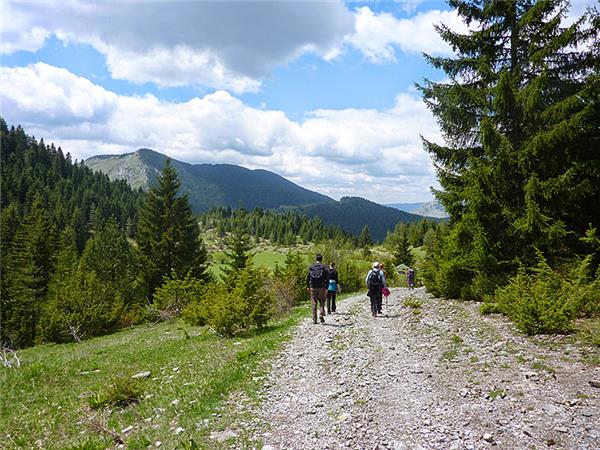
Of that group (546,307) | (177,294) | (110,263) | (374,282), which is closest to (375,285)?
(374,282)

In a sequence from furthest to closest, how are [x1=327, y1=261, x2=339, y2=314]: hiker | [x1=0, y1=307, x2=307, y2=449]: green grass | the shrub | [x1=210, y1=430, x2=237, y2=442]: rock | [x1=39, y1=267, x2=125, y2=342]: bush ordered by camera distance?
[x1=39, y1=267, x2=125, y2=342]: bush → [x1=327, y1=261, x2=339, y2=314]: hiker → the shrub → [x1=0, y1=307, x2=307, y2=449]: green grass → [x1=210, y1=430, x2=237, y2=442]: rock

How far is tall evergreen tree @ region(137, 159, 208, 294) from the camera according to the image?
142 feet

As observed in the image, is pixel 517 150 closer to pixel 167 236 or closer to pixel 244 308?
pixel 244 308

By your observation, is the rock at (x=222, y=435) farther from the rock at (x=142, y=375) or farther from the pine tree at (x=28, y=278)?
the pine tree at (x=28, y=278)

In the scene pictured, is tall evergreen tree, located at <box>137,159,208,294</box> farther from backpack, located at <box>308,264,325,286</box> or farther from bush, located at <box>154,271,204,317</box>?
backpack, located at <box>308,264,325,286</box>

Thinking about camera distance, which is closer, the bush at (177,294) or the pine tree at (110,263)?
the bush at (177,294)

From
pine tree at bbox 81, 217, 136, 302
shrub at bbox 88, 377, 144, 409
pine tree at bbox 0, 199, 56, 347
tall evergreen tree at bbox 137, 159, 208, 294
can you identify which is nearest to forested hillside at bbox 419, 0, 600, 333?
shrub at bbox 88, 377, 144, 409

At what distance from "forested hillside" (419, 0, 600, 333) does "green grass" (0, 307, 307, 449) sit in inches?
382

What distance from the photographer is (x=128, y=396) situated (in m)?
9.27

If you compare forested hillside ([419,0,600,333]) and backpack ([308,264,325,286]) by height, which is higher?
forested hillside ([419,0,600,333])

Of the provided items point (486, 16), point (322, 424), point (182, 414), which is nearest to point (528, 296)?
point (322, 424)

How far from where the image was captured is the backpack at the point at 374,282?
690 inches

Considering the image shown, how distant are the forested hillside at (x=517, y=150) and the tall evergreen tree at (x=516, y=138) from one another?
48mm

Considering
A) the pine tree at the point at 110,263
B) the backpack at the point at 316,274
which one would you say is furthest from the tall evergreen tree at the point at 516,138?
the pine tree at the point at 110,263
